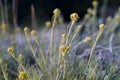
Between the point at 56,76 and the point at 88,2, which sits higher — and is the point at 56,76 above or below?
below

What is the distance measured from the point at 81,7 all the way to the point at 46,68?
17.0ft

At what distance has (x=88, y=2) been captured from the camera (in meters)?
7.94

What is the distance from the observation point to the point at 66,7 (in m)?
8.24

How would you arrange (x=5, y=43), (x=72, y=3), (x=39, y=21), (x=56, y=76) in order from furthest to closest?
(x=72, y=3) → (x=39, y=21) → (x=5, y=43) → (x=56, y=76)

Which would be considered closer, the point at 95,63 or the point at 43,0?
the point at 95,63

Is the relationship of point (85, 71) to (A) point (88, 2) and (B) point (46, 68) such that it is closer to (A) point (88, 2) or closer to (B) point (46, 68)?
(B) point (46, 68)

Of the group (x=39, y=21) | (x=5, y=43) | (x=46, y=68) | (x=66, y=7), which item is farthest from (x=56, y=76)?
(x=66, y=7)

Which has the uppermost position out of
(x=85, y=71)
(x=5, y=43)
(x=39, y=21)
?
(x=39, y=21)

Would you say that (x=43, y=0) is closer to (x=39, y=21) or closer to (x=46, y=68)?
(x=39, y=21)

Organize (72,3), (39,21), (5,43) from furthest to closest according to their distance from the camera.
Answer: (72,3)
(39,21)
(5,43)

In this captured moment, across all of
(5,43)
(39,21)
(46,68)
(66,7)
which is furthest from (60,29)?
(66,7)

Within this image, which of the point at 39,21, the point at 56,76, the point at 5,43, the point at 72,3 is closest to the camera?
the point at 56,76

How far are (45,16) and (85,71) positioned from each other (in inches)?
205

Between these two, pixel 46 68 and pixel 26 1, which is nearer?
pixel 46 68
